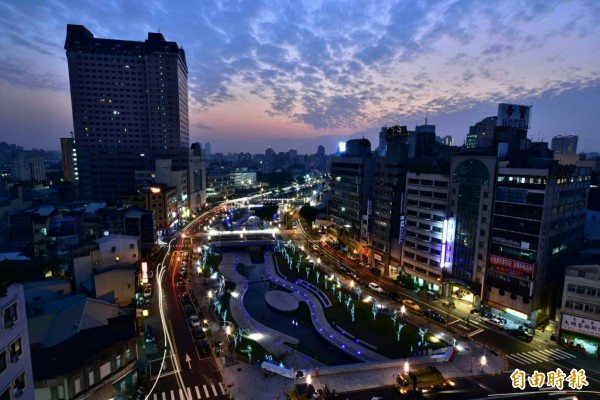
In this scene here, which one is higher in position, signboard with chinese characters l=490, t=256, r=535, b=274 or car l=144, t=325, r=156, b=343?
signboard with chinese characters l=490, t=256, r=535, b=274

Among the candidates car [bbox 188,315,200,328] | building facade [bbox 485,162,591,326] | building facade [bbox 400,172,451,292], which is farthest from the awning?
building facade [bbox 400,172,451,292]

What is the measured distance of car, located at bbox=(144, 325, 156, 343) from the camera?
45.3m

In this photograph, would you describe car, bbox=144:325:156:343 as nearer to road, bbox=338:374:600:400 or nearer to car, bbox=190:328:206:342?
car, bbox=190:328:206:342

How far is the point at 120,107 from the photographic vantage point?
154 m

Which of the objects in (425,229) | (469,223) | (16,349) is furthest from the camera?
(425,229)

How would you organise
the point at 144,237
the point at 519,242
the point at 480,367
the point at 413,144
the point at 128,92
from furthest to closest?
the point at 128,92, the point at 413,144, the point at 144,237, the point at 519,242, the point at 480,367

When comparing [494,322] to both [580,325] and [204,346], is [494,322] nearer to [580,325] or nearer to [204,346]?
[580,325]

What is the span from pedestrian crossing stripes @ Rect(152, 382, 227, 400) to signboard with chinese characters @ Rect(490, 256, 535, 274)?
1864 inches

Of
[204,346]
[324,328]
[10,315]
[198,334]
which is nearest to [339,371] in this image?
[324,328]

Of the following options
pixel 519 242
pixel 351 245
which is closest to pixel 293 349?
pixel 519 242

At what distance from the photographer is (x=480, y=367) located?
126 ft

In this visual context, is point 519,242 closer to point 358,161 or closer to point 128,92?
point 358,161

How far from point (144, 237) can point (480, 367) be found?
80864 millimetres

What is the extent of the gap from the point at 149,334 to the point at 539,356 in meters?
55.5
